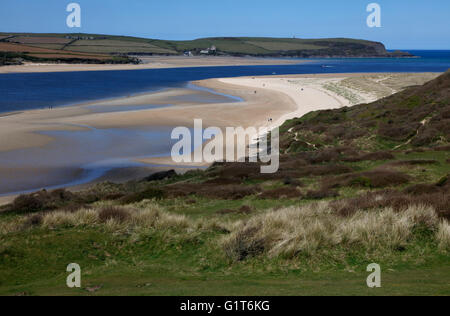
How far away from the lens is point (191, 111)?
54.0 meters

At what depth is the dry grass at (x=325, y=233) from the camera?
9.88 metres

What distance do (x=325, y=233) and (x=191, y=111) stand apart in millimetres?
44758

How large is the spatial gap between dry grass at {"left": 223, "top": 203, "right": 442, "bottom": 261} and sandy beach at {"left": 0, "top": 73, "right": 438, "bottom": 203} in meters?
17.1

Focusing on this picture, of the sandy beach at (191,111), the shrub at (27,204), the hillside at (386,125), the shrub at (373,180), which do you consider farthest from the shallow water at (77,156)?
the shrub at (373,180)

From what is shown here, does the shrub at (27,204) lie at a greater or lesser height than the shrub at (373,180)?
lesser

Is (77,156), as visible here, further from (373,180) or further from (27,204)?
(373,180)

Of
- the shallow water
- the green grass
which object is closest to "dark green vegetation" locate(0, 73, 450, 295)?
the green grass

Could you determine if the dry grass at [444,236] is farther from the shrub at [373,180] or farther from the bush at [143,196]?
the bush at [143,196]

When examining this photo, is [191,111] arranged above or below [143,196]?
above

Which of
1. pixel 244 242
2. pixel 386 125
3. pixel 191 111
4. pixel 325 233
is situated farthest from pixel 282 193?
pixel 191 111

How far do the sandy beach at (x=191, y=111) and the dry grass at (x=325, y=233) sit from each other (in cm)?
1708

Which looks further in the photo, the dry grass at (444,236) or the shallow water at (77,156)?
the shallow water at (77,156)
